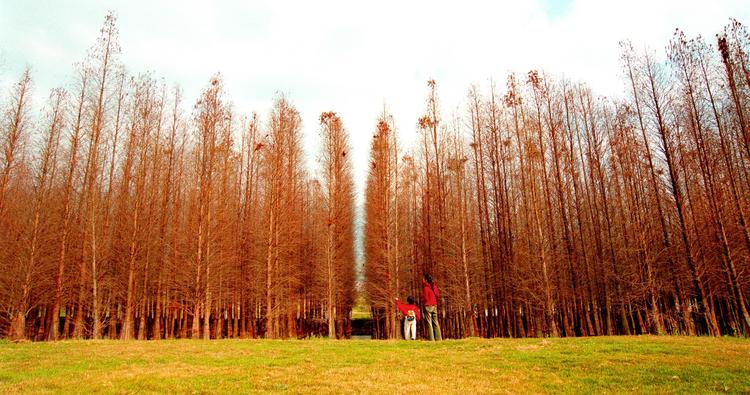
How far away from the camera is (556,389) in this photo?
18.0ft

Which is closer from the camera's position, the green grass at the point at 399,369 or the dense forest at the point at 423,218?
the green grass at the point at 399,369

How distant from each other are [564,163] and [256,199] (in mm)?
16171

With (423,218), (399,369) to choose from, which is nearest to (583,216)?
(423,218)

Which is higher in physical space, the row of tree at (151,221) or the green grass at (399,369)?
the row of tree at (151,221)

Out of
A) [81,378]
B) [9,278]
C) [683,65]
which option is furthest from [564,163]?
[9,278]

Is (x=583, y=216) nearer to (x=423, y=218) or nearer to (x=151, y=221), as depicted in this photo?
(x=423, y=218)

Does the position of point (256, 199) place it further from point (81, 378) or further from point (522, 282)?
point (81, 378)

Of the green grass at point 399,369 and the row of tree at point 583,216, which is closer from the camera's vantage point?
the green grass at point 399,369

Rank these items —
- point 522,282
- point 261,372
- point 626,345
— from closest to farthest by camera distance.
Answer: point 261,372
point 626,345
point 522,282

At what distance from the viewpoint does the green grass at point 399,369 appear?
5.57 m

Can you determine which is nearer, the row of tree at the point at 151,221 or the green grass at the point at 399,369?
the green grass at the point at 399,369

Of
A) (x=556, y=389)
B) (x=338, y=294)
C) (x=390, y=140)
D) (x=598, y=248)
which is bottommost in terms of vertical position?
(x=556, y=389)

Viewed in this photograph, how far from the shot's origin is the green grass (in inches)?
219

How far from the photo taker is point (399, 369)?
7.07 m
